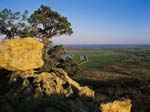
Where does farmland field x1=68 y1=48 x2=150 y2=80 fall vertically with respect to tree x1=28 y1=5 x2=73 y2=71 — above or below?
below

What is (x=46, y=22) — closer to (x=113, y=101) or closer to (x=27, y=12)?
(x=27, y=12)

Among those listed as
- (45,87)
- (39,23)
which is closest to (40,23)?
(39,23)

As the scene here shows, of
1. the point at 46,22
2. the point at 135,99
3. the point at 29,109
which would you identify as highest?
the point at 46,22

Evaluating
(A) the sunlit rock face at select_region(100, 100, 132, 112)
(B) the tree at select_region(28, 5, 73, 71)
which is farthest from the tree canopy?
(A) the sunlit rock face at select_region(100, 100, 132, 112)

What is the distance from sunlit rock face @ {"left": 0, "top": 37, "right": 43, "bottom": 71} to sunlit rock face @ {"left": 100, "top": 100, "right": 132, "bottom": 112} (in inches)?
446

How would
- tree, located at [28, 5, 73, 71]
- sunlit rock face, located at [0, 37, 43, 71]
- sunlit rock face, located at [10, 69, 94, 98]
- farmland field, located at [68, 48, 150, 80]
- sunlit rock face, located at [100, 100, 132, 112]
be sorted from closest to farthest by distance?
1. sunlit rock face, located at [100, 100, 132, 112]
2. sunlit rock face, located at [10, 69, 94, 98]
3. sunlit rock face, located at [0, 37, 43, 71]
4. tree, located at [28, 5, 73, 71]
5. farmland field, located at [68, 48, 150, 80]

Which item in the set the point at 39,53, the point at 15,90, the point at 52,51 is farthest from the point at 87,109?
the point at 52,51

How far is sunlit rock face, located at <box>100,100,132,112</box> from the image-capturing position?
13.5m

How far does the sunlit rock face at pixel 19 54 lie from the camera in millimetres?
22500

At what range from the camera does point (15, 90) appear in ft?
60.5

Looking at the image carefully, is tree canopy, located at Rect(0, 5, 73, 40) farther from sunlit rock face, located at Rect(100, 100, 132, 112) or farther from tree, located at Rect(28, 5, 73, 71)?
sunlit rock face, located at Rect(100, 100, 132, 112)

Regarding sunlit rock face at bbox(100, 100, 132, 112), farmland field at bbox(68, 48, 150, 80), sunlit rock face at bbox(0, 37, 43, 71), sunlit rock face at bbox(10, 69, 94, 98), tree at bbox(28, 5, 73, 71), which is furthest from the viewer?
farmland field at bbox(68, 48, 150, 80)

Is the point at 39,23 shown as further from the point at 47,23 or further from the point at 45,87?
the point at 45,87

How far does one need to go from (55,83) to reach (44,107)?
3968 mm
